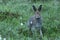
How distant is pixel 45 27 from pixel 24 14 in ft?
7.32

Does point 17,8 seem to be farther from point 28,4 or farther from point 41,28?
point 41,28

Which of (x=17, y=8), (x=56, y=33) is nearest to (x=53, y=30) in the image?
(x=56, y=33)

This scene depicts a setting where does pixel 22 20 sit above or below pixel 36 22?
below

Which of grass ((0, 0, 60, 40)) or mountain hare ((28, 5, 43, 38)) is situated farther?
mountain hare ((28, 5, 43, 38))

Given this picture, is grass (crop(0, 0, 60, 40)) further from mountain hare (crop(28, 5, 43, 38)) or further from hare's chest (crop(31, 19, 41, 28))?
hare's chest (crop(31, 19, 41, 28))

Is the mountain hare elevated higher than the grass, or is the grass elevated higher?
the mountain hare

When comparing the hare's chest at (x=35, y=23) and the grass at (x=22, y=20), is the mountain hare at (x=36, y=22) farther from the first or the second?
the grass at (x=22, y=20)

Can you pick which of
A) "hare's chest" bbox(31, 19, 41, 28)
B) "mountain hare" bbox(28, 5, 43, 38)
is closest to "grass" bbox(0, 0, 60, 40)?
"mountain hare" bbox(28, 5, 43, 38)

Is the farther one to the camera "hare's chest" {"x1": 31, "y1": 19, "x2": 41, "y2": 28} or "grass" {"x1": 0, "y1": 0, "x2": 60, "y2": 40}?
"hare's chest" {"x1": 31, "y1": 19, "x2": 41, "y2": 28}

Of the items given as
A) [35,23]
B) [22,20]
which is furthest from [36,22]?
[22,20]

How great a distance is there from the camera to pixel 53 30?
9664mm

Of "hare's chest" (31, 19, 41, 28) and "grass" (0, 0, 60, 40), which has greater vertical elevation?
"hare's chest" (31, 19, 41, 28)

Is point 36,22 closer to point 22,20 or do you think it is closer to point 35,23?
point 35,23

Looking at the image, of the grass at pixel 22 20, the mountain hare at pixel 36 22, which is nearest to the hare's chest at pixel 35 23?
the mountain hare at pixel 36 22
